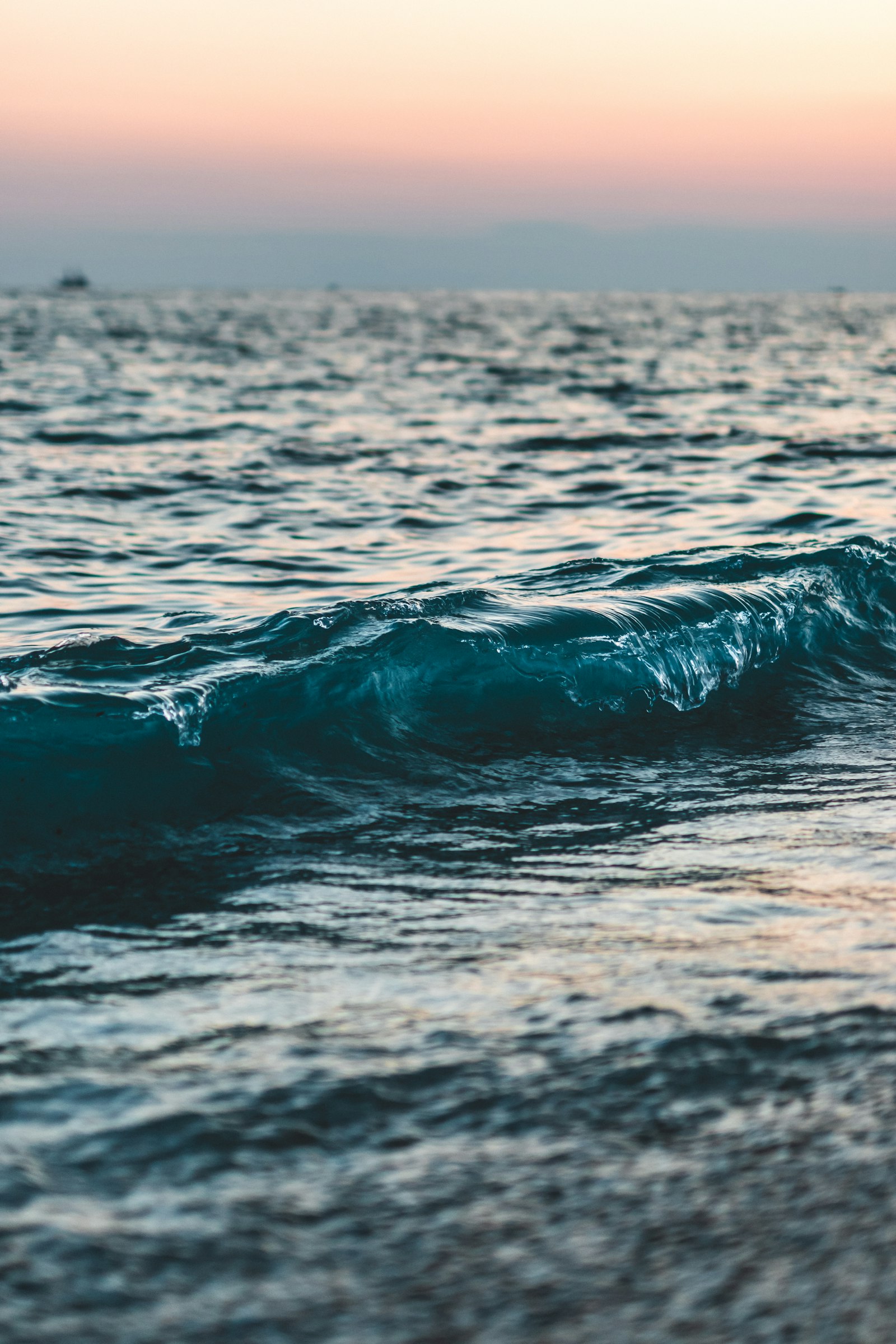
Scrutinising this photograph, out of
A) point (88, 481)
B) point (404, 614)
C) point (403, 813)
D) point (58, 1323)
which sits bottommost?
point (58, 1323)

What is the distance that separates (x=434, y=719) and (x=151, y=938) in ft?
8.90

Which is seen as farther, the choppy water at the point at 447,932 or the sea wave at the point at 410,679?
the sea wave at the point at 410,679

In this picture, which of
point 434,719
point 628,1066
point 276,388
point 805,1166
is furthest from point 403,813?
point 276,388

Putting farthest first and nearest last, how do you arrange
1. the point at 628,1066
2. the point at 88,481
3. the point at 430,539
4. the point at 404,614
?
the point at 88,481 → the point at 430,539 → the point at 404,614 → the point at 628,1066

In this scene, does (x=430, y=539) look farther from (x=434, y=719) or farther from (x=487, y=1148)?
(x=487, y=1148)

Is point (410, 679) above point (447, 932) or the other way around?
above

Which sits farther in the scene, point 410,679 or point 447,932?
point 410,679

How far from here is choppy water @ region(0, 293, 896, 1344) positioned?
213 centimetres

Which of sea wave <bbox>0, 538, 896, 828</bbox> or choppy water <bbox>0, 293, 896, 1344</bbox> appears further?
sea wave <bbox>0, 538, 896, 828</bbox>

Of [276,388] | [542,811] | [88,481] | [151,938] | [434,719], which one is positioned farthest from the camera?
Result: [276,388]

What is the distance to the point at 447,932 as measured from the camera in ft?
11.6

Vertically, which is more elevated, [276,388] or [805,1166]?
[276,388]

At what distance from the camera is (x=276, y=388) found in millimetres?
24094

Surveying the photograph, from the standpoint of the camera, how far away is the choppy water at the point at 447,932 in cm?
213
